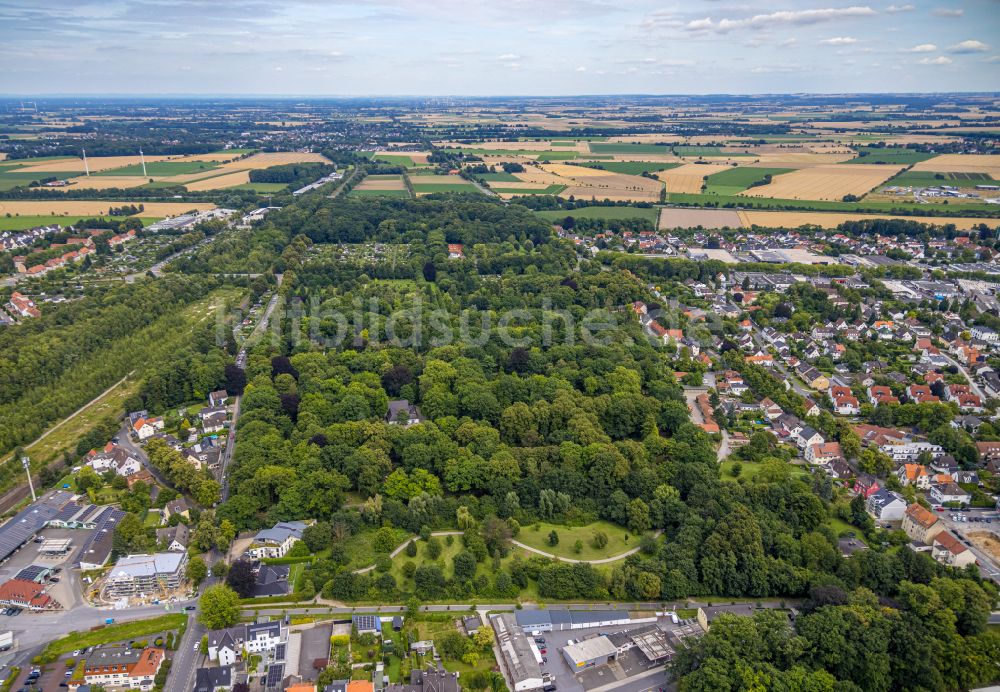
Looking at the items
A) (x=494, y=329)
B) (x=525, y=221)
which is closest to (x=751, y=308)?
(x=494, y=329)

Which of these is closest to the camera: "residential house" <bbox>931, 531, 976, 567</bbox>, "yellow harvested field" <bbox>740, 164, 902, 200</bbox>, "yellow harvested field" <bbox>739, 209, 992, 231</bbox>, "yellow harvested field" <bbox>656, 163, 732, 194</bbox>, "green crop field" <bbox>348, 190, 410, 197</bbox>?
"residential house" <bbox>931, 531, 976, 567</bbox>

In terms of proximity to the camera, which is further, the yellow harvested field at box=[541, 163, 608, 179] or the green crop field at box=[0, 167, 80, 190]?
the yellow harvested field at box=[541, 163, 608, 179]

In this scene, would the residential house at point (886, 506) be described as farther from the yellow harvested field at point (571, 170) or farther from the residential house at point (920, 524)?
the yellow harvested field at point (571, 170)

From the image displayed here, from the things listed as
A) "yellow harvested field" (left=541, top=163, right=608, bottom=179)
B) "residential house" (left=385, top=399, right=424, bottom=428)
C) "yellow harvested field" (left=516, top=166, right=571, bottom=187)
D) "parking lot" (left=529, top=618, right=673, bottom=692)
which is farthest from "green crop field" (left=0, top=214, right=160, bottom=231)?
"parking lot" (left=529, top=618, right=673, bottom=692)

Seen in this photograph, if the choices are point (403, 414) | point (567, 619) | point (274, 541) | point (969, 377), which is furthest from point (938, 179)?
point (274, 541)

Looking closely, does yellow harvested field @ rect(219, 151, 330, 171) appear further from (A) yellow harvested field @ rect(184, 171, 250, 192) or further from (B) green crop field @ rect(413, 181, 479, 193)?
(B) green crop field @ rect(413, 181, 479, 193)

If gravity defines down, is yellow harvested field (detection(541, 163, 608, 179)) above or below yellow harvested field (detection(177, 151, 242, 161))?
below
